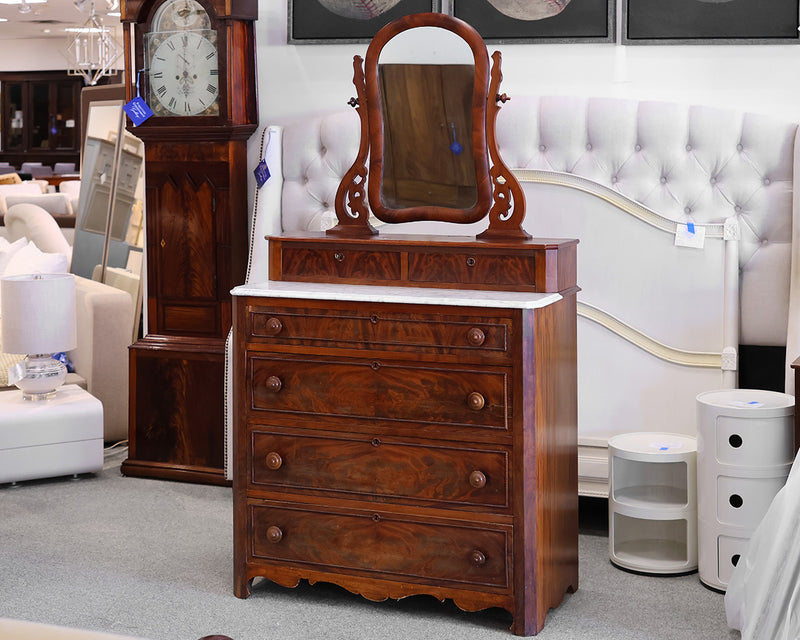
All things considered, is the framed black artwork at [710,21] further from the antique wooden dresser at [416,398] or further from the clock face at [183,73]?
the clock face at [183,73]

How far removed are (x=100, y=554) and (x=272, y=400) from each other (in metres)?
0.99

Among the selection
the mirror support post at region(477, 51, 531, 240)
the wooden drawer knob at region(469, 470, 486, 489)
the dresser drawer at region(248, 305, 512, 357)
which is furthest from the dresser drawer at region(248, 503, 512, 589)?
the mirror support post at region(477, 51, 531, 240)

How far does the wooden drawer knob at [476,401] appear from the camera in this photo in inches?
118

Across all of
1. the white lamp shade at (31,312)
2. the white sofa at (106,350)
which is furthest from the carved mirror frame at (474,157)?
the white sofa at (106,350)

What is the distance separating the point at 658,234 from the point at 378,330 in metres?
1.33

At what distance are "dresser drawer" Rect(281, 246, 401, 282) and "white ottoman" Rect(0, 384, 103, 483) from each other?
170 centimetres

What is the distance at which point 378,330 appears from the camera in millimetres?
3125

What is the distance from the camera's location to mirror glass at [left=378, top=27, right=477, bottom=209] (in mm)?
3318

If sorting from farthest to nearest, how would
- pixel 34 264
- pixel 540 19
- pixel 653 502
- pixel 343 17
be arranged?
pixel 34 264
pixel 343 17
pixel 540 19
pixel 653 502

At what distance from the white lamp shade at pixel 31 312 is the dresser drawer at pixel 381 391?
5.57 feet

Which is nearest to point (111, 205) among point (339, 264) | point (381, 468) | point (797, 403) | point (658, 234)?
point (339, 264)

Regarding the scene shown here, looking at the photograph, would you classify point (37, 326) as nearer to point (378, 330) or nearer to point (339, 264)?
point (339, 264)

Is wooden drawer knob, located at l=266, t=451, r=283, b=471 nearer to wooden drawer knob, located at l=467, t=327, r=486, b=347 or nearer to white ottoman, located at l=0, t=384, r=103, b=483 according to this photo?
wooden drawer knob, located at l=467, t=327, r=486, b=347

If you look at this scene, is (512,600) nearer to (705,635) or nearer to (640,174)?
(705,635)
